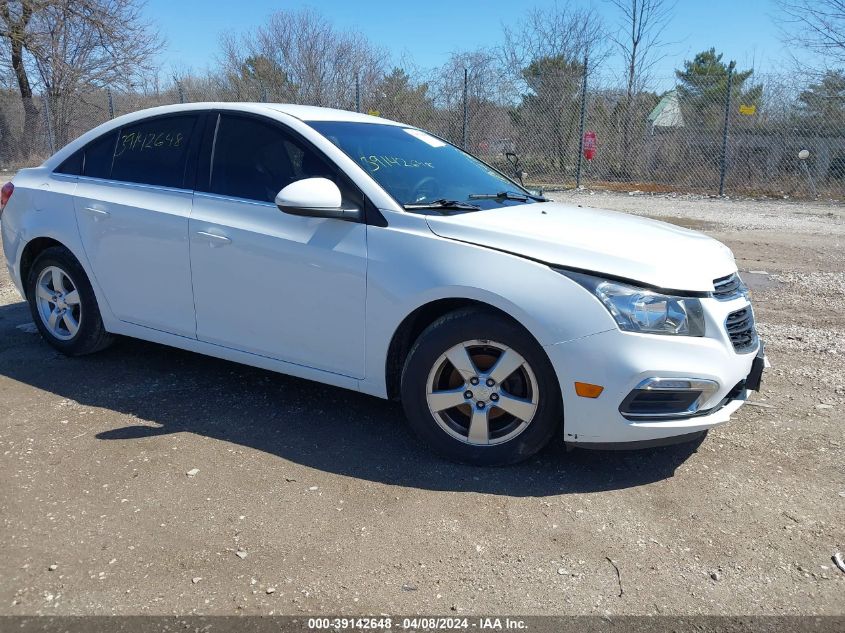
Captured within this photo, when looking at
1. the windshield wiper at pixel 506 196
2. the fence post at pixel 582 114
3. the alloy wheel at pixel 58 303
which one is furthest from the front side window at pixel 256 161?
the fence post at pixel 582 114

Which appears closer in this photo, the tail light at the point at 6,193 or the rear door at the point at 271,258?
the rear door at the point at 271,258

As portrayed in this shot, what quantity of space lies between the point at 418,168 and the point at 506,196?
23.1 inches

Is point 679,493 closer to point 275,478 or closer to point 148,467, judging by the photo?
point 275,478

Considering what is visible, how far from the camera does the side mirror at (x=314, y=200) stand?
11.4 feet

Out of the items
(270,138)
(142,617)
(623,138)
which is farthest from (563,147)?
(142,617)

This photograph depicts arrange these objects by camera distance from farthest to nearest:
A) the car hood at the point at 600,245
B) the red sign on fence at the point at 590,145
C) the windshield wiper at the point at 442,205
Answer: the red sign on fence at the point at 590,145 < the windshield wiper at the point at 442,205 < the car hood at the point at 600,245

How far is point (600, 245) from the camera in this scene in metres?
3.25

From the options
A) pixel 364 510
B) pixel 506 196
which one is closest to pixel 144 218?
pixel 506 196

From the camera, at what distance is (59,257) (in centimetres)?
465

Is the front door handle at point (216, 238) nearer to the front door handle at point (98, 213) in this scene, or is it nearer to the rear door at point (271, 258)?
the rear door at point (271, 258)

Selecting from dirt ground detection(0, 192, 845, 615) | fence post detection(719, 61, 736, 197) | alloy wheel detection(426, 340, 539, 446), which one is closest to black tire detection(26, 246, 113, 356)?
dirt ground detection(0, 192, 845, 615)

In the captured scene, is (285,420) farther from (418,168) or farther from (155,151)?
(155,151)

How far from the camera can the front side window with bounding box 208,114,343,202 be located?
12.6ft

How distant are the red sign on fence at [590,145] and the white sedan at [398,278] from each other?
10.5 meters
